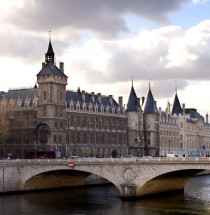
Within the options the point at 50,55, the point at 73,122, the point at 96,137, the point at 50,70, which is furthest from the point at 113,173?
the point at 96,137

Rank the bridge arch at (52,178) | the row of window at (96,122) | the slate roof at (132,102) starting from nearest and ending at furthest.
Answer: the bridge arch at (52,178)
the row of window at (96,122)
the slate roof at (132,102)

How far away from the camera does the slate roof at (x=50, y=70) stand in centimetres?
11581

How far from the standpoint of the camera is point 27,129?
120750 mm

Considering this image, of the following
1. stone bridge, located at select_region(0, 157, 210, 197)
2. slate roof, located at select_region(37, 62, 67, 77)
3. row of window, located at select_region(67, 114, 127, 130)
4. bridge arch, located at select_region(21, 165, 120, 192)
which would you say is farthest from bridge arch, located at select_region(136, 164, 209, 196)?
row of window, located at select_region(67, 114, 127, 130)

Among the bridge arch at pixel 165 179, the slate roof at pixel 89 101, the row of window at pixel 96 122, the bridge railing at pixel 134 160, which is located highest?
the slate roof at pixel 89 101

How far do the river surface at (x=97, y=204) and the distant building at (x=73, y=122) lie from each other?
2973 centimetres

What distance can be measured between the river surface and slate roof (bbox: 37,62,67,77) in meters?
34.2

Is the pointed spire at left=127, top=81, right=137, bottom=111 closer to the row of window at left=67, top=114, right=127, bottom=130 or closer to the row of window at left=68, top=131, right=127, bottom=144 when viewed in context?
the row of window at left=67, top=114, right=127, bottom=130

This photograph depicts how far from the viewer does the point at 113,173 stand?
7794 cm

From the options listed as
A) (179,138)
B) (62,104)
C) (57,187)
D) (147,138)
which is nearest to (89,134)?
(62,104)

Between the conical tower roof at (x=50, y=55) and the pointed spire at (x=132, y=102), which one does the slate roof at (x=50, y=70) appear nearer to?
the conical tower roof at (x=50, y=55)

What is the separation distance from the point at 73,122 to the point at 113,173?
4844 centimetres

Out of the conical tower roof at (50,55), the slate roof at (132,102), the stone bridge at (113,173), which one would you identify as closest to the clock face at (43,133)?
the conical tower roof at (50,55)

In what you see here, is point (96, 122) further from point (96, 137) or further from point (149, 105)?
point (149, 105)
